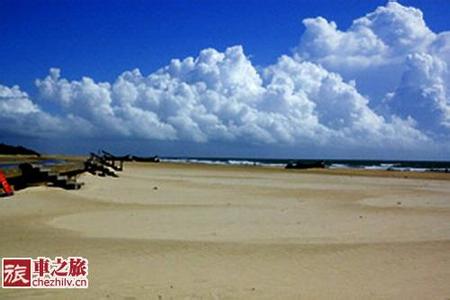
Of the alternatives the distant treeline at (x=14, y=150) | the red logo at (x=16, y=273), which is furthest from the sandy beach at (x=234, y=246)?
the distant treeline at (x=14, y=150)

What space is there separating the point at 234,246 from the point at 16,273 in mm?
5033

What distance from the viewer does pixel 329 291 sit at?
28.4 ft

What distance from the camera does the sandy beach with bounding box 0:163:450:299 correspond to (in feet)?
28.6

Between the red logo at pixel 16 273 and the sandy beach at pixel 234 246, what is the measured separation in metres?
0.38

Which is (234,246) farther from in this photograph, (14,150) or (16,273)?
(14,150)

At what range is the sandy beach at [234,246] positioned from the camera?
28.6ft

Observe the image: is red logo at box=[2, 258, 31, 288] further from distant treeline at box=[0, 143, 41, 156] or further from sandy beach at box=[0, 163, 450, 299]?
distant treeline at box=[0, 143, 41, 156]

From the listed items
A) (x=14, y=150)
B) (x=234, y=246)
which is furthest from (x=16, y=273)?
(x=14, y=150)

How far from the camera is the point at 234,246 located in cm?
1241

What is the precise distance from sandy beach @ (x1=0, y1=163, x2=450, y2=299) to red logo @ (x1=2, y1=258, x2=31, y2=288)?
1.24 ft

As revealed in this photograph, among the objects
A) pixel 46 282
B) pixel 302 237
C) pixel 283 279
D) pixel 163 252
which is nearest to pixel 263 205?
pixel 302 237

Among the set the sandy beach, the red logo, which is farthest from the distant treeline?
the red logo

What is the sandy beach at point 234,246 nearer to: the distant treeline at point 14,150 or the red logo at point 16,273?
the red logo at point 16,273

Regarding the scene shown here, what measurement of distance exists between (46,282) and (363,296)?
5.02 meters
